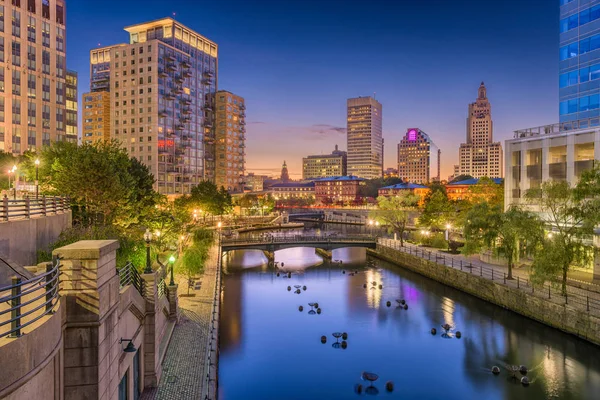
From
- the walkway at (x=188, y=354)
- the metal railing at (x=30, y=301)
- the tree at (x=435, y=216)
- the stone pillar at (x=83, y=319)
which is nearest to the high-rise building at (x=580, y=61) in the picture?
the tree at (x=435, y=216)

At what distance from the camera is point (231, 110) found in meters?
150

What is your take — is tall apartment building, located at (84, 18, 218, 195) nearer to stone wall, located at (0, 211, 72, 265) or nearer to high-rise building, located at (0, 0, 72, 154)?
high-rise building, located at (0, 0, 72, 154)

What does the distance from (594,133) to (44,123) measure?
100540 millimetres

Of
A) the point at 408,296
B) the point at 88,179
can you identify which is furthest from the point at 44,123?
the point at 408,296

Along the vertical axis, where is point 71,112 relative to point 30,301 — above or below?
above

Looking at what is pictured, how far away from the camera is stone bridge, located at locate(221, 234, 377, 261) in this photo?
69375 mm

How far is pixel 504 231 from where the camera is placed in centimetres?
3906

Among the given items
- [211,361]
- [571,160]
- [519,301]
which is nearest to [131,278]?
[211,361]

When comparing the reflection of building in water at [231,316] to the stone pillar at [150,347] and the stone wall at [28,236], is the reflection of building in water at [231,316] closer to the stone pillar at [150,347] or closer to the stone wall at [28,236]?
the stone pillar at [150,347]

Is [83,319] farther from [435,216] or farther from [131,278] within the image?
[435,216]

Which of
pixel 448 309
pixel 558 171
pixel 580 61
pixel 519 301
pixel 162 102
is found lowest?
pixel 448 309

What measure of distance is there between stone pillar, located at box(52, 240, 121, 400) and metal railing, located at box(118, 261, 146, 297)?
15.2ft

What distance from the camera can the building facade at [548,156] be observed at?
4134 cm

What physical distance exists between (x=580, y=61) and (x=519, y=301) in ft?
100
